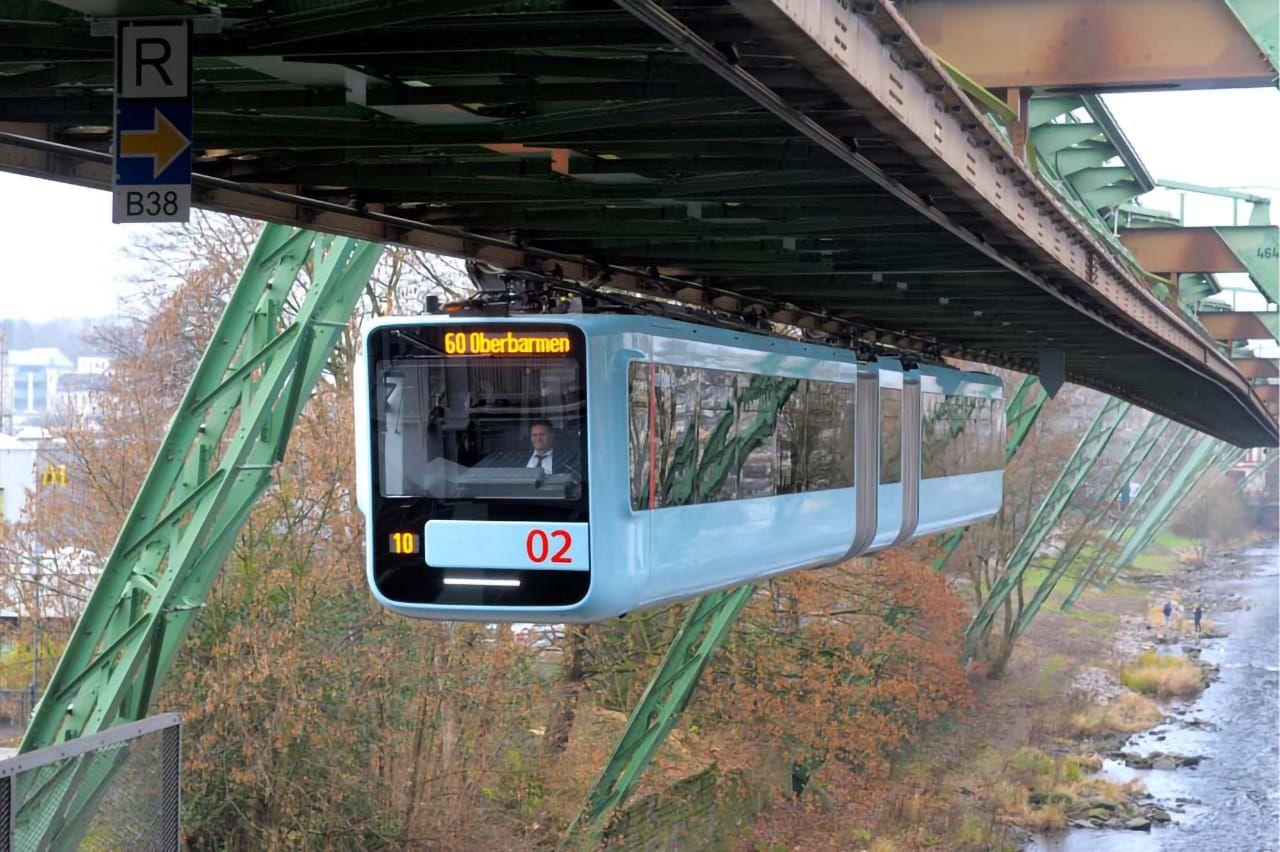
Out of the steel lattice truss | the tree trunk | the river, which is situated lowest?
the river

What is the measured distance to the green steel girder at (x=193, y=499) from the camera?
11.3m

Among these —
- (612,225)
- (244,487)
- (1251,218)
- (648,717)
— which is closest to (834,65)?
(612,225)

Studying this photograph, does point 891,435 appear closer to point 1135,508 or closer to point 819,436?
point 819,436

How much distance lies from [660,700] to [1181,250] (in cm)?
848

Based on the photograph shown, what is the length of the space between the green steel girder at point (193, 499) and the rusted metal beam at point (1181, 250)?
1133 cm

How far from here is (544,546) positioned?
8.91m

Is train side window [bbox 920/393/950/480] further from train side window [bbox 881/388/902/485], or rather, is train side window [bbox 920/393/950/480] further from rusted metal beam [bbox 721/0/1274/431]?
rusted metal beam [bbox 721/0/1274/431]

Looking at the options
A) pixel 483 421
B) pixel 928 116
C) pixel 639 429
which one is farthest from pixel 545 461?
pixel 928 116

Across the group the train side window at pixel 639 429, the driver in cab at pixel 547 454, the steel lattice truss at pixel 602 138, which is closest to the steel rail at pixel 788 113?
the steel lattice truss at pixel 602 138

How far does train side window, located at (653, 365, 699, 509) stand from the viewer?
9445 mm

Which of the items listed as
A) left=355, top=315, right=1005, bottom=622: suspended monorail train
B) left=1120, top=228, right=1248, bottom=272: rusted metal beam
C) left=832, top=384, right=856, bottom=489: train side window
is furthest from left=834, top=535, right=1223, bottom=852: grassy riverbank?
left=355, top=315, right=1005, bottom=622: suspended monorail train

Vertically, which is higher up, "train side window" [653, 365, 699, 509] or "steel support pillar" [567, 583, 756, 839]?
"train side window" [653, 365, 699, 509]

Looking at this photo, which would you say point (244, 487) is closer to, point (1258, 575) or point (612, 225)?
point (612, 225)

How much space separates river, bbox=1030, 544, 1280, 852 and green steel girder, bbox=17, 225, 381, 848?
22819 mm
